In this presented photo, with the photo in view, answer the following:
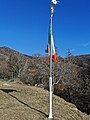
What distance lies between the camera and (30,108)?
508 inches

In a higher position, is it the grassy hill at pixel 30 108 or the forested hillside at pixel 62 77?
the forested hillside at pixel 62 77

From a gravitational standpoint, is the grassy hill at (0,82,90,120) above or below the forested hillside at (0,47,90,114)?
below

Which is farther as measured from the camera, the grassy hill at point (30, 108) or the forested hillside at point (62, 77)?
the forested hillside at point (62, 77)

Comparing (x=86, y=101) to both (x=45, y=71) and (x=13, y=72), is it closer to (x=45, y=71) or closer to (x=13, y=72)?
(x=45, y=71)

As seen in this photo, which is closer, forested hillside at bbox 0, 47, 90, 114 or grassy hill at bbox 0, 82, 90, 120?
grassy hill at bbox 0, 82, 90, 120

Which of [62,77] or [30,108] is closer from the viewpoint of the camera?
[30,108]

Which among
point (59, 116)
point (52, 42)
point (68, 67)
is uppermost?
point (68, 67)

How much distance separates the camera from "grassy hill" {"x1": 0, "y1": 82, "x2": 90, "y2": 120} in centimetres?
1161

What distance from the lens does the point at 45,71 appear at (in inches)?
2212

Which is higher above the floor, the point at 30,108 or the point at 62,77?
the point at 62,77

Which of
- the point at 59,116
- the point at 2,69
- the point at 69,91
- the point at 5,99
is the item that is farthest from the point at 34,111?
the point at 2,69

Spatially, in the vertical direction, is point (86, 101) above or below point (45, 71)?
below

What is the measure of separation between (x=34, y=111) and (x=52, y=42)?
3.32 metres

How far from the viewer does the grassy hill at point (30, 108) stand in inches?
457
